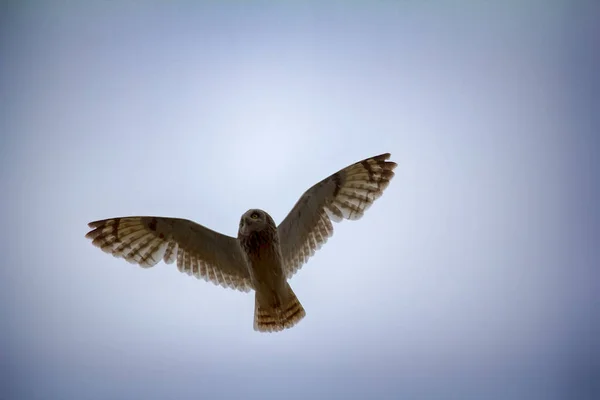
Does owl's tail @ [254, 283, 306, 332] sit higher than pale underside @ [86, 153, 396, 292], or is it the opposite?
pale underside @ [86, 153, 396, 292]

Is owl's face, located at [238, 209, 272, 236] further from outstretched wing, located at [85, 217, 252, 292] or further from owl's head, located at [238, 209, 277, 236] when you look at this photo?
outstretched wing, located at [85, 217, 252, 292]

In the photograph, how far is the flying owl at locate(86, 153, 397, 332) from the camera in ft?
11.5

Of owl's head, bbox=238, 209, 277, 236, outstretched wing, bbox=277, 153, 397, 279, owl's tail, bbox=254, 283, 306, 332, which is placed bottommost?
owl's tail, bbox=254, 283, 306, 332

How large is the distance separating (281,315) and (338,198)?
35.8 inches

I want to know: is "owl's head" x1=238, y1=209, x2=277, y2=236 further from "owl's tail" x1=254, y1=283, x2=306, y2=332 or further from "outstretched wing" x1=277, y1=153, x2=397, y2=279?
"owl's tail" x1=254, y1=283, x2=306, y2=332

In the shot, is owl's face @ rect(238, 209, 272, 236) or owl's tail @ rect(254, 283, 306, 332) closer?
owl's face @ rect(238, 209, 272, 236)

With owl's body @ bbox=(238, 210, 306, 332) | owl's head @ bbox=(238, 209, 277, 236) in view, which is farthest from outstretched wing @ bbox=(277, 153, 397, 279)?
owl's head @ bbox=(238, 209, 277, 236)

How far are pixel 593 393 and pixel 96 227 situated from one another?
358 centimetres

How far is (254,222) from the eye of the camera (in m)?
3.18

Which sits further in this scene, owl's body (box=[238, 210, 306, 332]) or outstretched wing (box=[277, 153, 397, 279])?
outstretched wing (box=[277, 153, 397, 279])

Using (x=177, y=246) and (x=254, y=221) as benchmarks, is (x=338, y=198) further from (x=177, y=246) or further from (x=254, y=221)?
(x=177, y=246)

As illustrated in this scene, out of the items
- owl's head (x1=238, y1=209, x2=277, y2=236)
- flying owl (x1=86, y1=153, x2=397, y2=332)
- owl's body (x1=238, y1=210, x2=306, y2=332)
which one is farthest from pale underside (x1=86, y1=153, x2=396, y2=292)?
owl's head (x1=238, y1=209, x2=277, y2=236)

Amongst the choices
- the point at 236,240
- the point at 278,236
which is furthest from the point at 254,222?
the point at 236,240

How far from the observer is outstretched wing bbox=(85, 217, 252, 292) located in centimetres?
353
